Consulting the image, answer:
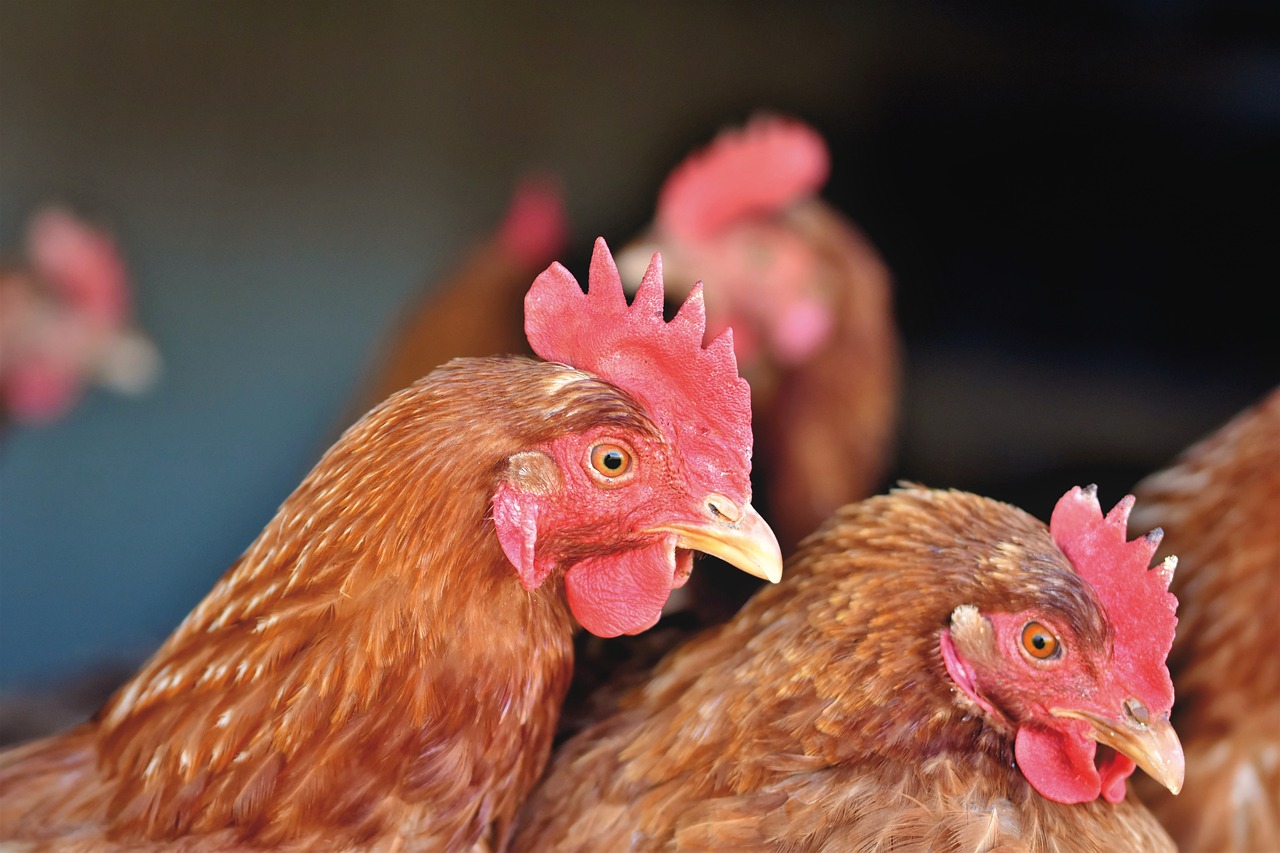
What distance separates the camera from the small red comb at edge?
42.1 inches

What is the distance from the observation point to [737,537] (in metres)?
1.04

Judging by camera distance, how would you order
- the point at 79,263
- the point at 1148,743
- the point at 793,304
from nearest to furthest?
the point at 1148,743, the point at 793,304, the point at 79,263

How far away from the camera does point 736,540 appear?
3.40 ft

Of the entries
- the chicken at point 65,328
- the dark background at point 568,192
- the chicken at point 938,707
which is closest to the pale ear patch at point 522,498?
the chicken at point 938,707

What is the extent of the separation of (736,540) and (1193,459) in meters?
1.04

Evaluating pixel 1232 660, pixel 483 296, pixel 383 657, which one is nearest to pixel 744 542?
pixel 383 657

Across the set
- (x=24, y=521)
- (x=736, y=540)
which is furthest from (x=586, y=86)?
(x=24, y=521)

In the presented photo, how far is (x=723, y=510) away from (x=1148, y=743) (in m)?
0.56

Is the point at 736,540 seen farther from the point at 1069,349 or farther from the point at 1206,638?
the point at 1069,349

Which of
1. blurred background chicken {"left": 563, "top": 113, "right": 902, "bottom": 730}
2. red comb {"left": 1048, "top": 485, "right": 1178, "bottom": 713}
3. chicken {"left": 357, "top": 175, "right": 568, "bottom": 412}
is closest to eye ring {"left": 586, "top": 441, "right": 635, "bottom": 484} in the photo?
red comb {"left": 1048, "top": 485, "right": 1178, "bottom": 713}

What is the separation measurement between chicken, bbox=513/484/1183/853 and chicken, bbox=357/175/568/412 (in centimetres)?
121

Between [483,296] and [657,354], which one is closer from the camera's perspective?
[657,354]

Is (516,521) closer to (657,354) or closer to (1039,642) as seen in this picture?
(657,354)

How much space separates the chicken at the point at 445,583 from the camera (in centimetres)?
106
